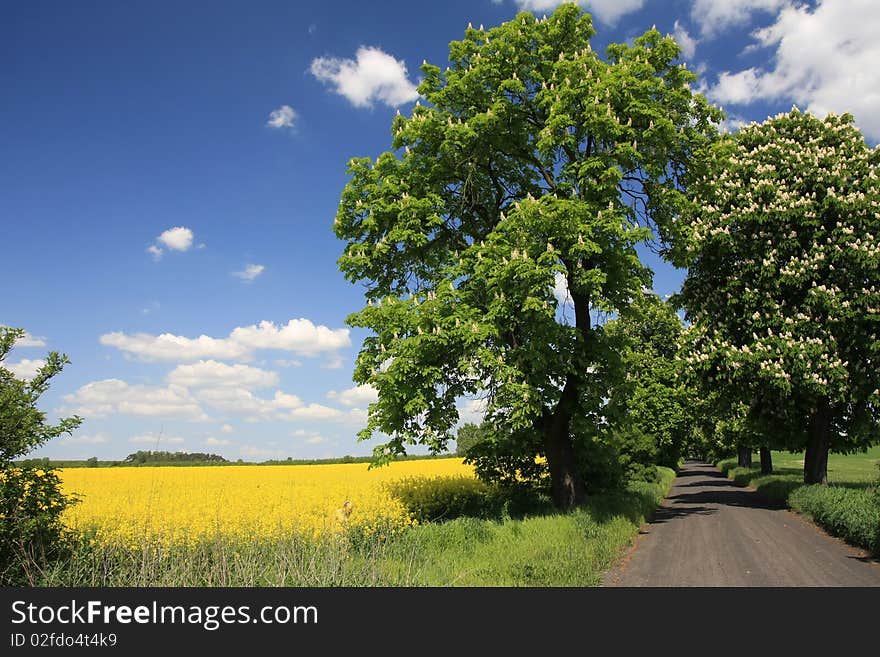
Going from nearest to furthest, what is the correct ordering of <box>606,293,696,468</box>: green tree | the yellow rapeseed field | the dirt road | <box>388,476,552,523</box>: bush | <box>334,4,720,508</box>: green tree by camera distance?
the dirt road < the yellow rapeseed field < <box>334,4,720,508</box>: green tree < <box>388,476,552,523</box>: bush < <box>606,293,696,468</box>: green tree

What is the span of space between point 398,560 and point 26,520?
660 cm

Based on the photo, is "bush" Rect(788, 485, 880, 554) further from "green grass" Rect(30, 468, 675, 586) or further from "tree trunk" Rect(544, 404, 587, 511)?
"tree trunk" Rect(544, 404, 587, 511)

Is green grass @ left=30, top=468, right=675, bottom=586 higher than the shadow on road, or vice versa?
green grass @ left=30, top=468, right=675, bottom=586

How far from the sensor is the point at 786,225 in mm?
22922

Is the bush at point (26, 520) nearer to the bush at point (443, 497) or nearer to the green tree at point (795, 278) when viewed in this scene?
the bush at point (443, 497)

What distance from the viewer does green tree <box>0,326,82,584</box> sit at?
9969 millimetres

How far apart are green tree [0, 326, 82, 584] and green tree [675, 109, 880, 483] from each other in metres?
18.8

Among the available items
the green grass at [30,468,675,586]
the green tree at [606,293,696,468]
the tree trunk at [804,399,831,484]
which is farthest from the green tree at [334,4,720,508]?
the tree trunk at [804,399,831,484]

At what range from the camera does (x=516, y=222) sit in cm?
1492

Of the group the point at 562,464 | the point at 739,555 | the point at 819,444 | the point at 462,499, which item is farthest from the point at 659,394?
the point at 739,555

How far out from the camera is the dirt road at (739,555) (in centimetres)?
1181

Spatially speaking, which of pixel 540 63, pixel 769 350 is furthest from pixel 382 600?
pixel 769 350

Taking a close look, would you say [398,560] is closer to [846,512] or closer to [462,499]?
[462,499]

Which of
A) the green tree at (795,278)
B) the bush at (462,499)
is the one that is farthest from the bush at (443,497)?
the green tree at (795,278)
